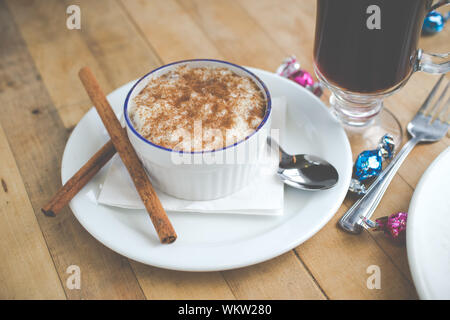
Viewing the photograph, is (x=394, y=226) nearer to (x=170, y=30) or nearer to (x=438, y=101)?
(x=438, y=101)

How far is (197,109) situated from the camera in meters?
1.00

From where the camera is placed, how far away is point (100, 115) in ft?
3.60

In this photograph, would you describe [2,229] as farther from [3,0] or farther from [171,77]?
[3,0]

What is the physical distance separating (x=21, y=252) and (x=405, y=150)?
1.01m

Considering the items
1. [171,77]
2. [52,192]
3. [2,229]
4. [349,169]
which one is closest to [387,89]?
[349,169]

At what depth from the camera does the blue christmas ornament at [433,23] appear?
1.49m

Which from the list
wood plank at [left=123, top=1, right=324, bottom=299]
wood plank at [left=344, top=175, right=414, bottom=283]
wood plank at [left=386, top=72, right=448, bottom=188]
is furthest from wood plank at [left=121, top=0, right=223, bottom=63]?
wood plank at [left=344, top=175, right=414, bottom=283]

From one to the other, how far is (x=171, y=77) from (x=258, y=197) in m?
0.39

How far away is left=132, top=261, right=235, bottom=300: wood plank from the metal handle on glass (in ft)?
1.07

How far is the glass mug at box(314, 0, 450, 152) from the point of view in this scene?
0.93 m

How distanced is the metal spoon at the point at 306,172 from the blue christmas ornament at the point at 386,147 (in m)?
0.18

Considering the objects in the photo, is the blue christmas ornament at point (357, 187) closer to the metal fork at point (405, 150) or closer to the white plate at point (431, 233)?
the metal fork at point (405, 150)

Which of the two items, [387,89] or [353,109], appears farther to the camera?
[353,109]

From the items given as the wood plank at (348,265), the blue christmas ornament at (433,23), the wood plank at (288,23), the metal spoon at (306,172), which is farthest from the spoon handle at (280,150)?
the blue christmas ornament at (433,23)
